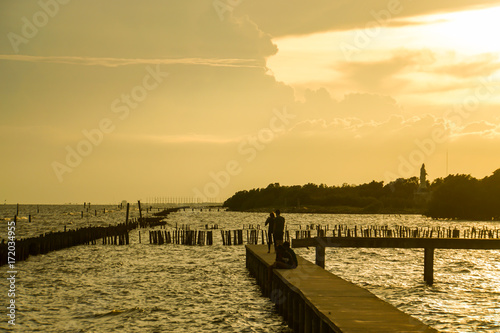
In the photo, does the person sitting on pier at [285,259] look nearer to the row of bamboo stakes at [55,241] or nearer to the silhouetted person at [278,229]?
the silhouetted person at [278,229]

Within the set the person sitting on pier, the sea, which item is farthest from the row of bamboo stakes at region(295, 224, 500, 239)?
the person sitting on pier

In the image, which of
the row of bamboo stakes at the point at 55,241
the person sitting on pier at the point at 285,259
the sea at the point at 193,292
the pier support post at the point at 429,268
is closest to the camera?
the sea at the point at 193,292

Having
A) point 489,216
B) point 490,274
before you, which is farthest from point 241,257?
point 489,216

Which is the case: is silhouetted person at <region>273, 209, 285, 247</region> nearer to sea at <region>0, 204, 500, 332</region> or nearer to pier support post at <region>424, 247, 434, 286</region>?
sea at <region>0, 204, 500, 332</region>

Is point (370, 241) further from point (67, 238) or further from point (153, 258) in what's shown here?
point (67, 238)

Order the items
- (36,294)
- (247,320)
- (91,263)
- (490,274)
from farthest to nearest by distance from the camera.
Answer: (91,263) → (490,274) → (36,294) → (247,320)

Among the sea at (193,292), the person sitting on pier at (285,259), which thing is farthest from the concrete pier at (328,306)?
the sea at (193,292)

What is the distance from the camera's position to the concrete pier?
13125 millimetres

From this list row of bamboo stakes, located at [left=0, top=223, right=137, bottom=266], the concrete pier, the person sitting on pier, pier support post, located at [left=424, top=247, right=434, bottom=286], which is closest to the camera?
the concrete pier

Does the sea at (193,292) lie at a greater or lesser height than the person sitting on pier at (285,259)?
lesser

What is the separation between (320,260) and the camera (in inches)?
1081

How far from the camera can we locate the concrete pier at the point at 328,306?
1312 centimetres

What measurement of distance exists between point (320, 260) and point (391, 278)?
627cm

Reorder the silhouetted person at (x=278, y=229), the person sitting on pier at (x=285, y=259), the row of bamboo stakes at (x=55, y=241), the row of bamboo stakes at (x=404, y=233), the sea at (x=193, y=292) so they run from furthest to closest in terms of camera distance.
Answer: the row of bamboo stakes at (x=404, y=233), the row of bamboo stakes at (x=55, y=241), the silhouetted person at (x=278, y=229), the person sitting on pier at (x=285, y=259), the sea at (x=193, y=292)
